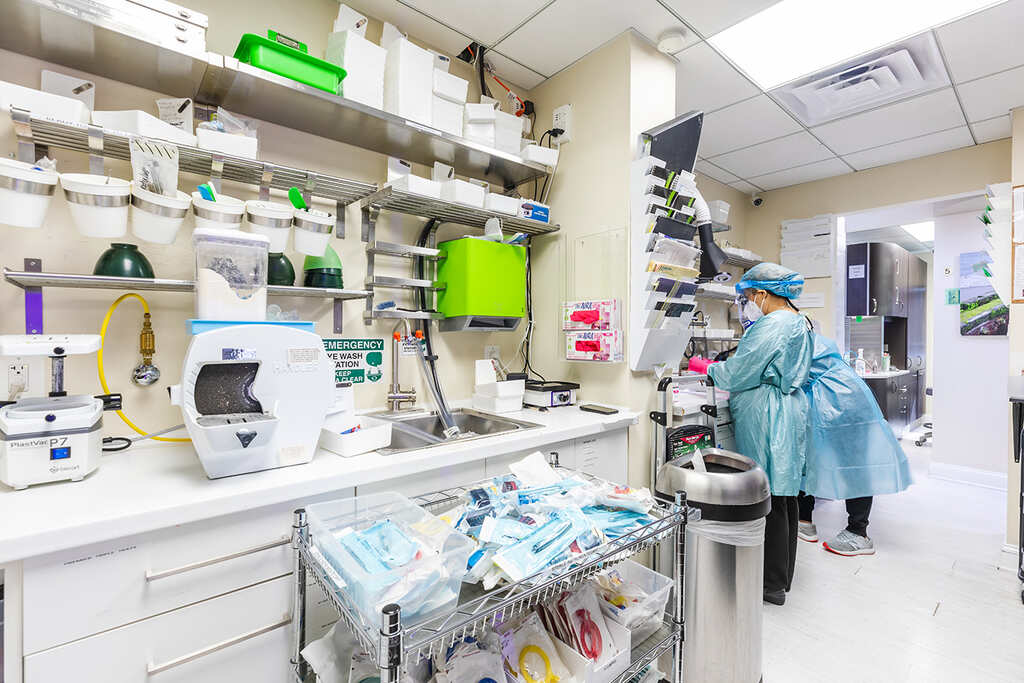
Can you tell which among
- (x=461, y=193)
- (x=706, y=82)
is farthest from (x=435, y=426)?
(x=706, y=82)

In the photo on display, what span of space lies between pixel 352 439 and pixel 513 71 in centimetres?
226

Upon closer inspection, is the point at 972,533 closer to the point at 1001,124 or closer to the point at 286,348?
the point at 1001,124

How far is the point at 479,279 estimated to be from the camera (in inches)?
86.4

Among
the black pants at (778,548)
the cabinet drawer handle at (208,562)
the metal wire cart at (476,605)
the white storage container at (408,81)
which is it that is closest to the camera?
the metal wire cart at (476,605)

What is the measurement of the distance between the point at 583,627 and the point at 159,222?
168 centimetres

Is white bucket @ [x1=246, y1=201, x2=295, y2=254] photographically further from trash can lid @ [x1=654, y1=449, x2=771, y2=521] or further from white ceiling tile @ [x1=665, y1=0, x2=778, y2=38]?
white ceiling tile @ [x1=665, y1=0, x2=778, y2=38]

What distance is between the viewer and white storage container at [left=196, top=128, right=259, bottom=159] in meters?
1.54

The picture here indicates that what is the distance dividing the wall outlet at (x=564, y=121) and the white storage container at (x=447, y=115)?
67 centimetres

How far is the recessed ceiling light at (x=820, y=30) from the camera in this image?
211 cm

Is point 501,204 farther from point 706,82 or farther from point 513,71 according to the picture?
point 706,82

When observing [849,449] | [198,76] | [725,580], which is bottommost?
[725,580]

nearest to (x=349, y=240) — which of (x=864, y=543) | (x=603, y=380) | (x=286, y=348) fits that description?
(x=286, y=348)

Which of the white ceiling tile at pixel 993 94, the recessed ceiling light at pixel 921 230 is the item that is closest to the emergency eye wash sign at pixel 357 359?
the white ceiling tile at pixel 993 94

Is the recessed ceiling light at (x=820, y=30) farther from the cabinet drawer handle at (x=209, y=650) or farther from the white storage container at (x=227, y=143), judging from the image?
the cabinet drawer handle at (x=209, y=650)
